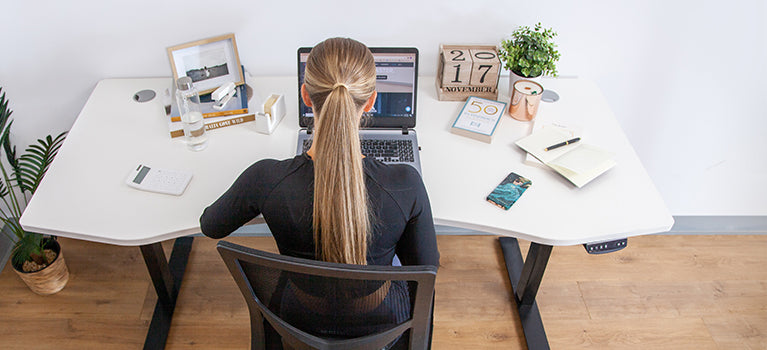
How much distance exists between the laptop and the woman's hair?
48 cm

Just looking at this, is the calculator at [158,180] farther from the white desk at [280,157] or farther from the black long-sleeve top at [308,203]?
the black long-sleeve top at [308,203]

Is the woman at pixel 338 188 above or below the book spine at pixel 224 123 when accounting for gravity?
above

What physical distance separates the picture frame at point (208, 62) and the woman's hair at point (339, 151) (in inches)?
30.3

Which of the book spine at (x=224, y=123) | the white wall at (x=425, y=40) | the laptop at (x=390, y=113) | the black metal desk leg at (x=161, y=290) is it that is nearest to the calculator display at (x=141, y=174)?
the book spine at (x=224, y=123)

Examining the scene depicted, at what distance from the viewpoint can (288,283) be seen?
111 cm

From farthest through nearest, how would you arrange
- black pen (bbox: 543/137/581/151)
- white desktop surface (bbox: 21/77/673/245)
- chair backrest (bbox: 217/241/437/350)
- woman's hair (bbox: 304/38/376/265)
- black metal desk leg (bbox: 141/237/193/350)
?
black metal desk leg (bbox: 141/237/193/350), black pen (bbox: 543/137/581/151), white desktop surface (bbox: 21/77/673/245), woman's hair (bbox: 304/38/376/265), chair backrest (bbox: 217/241/437/350)

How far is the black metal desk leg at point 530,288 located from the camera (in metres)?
1.95

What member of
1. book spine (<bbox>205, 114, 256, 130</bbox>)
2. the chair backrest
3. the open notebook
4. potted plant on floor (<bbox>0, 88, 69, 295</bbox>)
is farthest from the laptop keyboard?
potted plant on floor (<bbox>0, 88, 69, 295</bbox>)

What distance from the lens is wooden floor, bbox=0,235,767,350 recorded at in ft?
6.73

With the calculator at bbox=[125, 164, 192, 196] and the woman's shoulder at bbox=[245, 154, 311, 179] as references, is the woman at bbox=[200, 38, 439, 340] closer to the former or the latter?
the woman's shoulder at bbox=[245, 154, 311, 179]

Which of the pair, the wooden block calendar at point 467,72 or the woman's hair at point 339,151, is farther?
the wooden block calendar at point 467,72

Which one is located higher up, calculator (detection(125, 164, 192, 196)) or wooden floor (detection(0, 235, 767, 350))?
calculator (detection(125, 164, 192, 196))

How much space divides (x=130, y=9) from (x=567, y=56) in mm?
1566

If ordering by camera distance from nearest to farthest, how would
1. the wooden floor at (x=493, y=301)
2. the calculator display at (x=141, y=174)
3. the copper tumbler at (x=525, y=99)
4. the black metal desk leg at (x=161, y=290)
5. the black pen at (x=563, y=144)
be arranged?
the calculator display at (x=141, y=174)
the black pen at (x=563, y=144)
the copper tumbler at (x=525, y=99)
the black metal desk leg at (x=161, y=290)
the wooden floor at (x=493, y=301)
